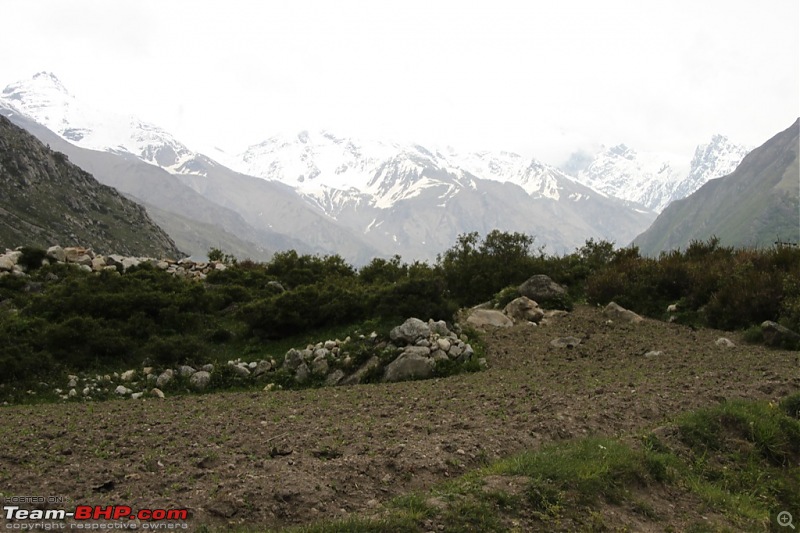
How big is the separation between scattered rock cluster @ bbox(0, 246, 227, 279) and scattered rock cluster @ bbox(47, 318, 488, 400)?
37.1 ft

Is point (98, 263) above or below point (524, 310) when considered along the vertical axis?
below

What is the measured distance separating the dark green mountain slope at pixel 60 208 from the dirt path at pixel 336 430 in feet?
311

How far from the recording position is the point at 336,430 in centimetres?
874

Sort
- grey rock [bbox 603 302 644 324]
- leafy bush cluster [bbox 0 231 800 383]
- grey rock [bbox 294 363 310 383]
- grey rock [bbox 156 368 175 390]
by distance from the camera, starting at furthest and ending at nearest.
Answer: grey rock [bbox 603 302 644 324] < leafy bush cluster [bbox 0 231 800 383] < grey rock [bbox 294 363 310 383] < grey rock [bbox 156 368 175 390]

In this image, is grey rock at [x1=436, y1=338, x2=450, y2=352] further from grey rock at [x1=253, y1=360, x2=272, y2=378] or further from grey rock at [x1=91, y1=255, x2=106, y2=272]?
grey rock at [x1=91, y1=255, x2=106, y2=272]

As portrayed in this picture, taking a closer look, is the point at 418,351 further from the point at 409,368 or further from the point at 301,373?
the point at 301,373

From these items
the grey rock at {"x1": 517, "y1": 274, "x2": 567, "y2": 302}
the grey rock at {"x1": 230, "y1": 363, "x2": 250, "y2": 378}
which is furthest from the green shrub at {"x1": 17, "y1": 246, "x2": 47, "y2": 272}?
the grey rock at {"x1": 517, "y1": 274, "x2": 567, "y2": 302}

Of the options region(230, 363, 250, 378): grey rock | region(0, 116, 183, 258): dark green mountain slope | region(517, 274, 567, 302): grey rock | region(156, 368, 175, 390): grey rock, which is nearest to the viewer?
region(156, 368, 175, 390): grey rock

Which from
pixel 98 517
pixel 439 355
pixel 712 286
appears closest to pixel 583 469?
pixel 98 517

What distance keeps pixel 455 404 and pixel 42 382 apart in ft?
36.3

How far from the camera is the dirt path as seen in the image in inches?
245

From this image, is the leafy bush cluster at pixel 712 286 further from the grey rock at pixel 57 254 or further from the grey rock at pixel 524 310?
the grey rock at pixel 57 254

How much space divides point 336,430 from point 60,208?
122 m

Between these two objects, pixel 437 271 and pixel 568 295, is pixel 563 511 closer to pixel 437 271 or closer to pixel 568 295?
pixel 568 295
